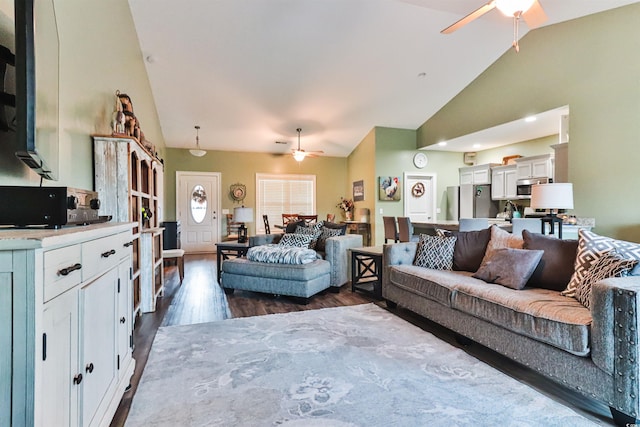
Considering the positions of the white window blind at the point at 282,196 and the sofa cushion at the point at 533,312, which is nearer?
the sofa cushion at the point at 533,312

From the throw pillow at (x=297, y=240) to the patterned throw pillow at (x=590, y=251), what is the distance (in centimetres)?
285

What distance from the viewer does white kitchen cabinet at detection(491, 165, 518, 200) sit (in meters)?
6.34

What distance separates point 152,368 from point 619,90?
5.80 m

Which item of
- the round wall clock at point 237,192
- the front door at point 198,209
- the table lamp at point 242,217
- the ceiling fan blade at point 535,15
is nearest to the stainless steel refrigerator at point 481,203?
the ceiling fan blade at point 535,15

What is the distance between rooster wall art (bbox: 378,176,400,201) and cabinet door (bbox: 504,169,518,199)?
85.3 inches

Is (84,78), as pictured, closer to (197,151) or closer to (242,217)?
(242,217)

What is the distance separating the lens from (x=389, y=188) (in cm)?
728

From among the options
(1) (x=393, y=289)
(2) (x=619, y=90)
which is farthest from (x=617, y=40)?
(1) (x=393, y=289)

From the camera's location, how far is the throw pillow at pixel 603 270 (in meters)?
1.85

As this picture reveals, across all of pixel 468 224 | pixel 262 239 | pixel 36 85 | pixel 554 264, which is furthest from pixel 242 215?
pixel 554 264

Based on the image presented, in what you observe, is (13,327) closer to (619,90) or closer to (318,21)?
(318,21)

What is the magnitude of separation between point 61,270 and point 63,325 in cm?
19

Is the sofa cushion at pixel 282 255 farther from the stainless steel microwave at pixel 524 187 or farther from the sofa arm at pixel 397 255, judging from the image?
the stainless steel microwave at pixel 524 187

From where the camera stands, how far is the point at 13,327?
0.85 m
